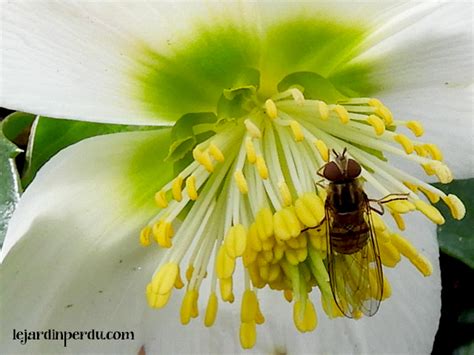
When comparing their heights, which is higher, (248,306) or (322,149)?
(322,149)

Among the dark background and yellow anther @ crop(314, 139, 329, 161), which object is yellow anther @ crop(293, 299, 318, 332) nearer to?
yellow anther @ crop(314, 139, 329, 161)

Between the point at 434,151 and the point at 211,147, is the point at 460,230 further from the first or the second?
the point at 211,147

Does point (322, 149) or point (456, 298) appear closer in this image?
point (322, 149)

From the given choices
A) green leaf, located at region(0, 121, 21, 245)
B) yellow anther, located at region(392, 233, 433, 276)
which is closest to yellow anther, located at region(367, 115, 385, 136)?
yellow anther, located at region(392, 233, 433, 276)

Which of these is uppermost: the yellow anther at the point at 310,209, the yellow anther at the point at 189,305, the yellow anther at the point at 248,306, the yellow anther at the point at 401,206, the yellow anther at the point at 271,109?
the yellow anther at the point at 271,109

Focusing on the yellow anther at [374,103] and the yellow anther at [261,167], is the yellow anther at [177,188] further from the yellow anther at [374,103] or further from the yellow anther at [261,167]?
the yellow anther at [374,103]

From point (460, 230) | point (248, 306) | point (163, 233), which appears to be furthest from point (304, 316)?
point (460, 230)

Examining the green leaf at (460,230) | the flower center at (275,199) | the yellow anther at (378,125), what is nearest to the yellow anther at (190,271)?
the flower center at (275,199)
